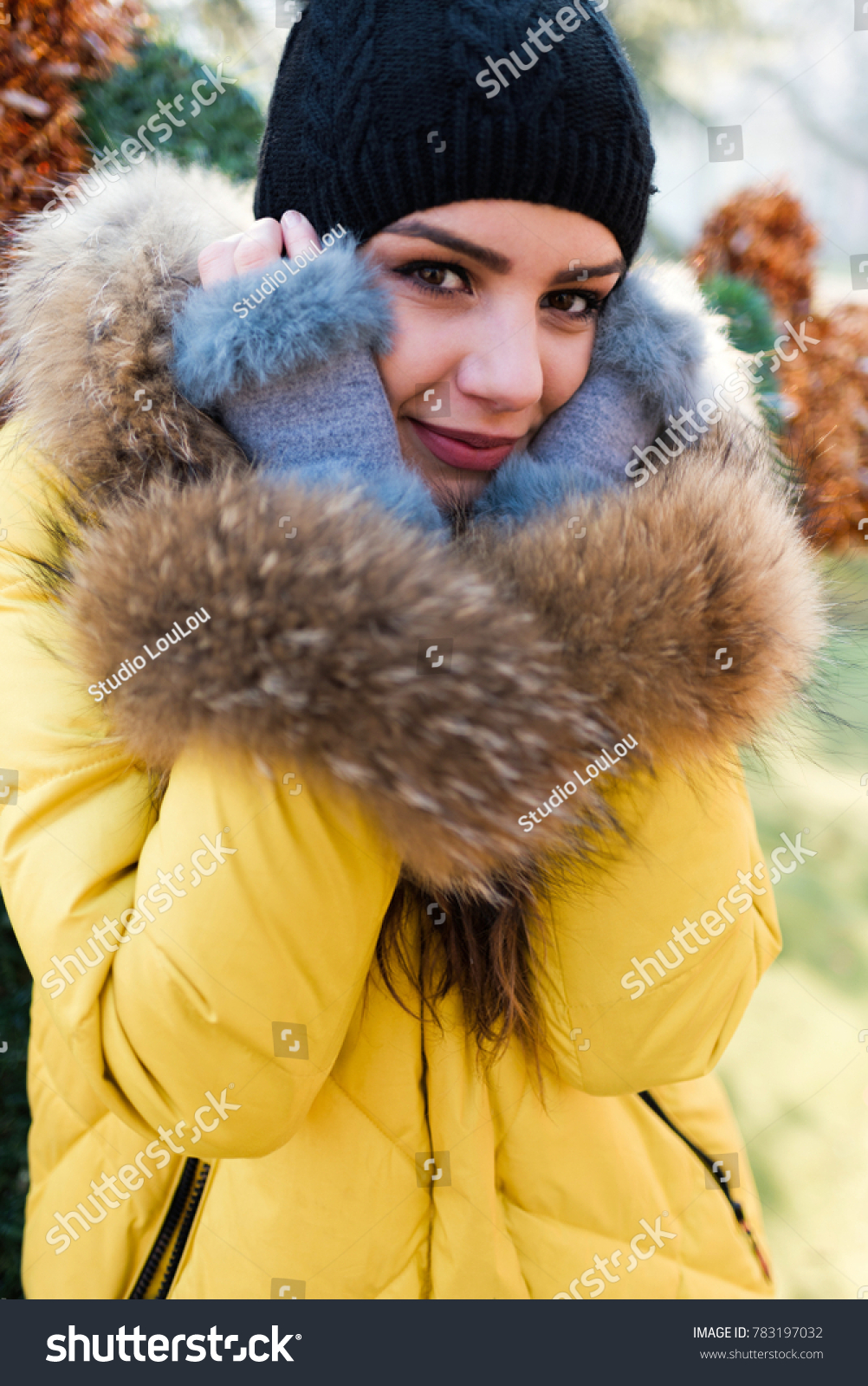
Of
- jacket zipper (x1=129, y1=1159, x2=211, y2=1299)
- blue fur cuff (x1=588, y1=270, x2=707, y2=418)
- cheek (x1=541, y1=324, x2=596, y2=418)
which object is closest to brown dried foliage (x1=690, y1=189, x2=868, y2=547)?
blue fur cuff (x1=588, y1=270, x2=707, y2=418)

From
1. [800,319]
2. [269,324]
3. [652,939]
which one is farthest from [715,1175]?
[800,319]

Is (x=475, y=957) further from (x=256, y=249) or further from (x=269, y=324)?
(x=256, y=249)

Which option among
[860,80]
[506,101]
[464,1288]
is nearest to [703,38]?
[860,80]

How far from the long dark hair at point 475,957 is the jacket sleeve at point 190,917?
11 cm

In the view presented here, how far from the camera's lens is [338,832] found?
2.39 feet

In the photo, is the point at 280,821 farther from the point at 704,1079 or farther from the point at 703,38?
the point at 703,38

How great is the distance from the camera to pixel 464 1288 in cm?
91

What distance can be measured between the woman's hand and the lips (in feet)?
0.79

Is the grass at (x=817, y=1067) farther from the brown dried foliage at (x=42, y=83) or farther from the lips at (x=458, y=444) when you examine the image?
the brown dried foliage at (x=42, y=83)

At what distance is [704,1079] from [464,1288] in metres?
0.44

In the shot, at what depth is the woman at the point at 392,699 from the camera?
67cm

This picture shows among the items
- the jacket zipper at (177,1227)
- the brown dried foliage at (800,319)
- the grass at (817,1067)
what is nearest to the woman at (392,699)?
the jacket zipper at (177,1227)

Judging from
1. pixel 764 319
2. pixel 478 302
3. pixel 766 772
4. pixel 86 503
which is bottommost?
pixel 764 319

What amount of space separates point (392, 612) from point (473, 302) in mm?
501
